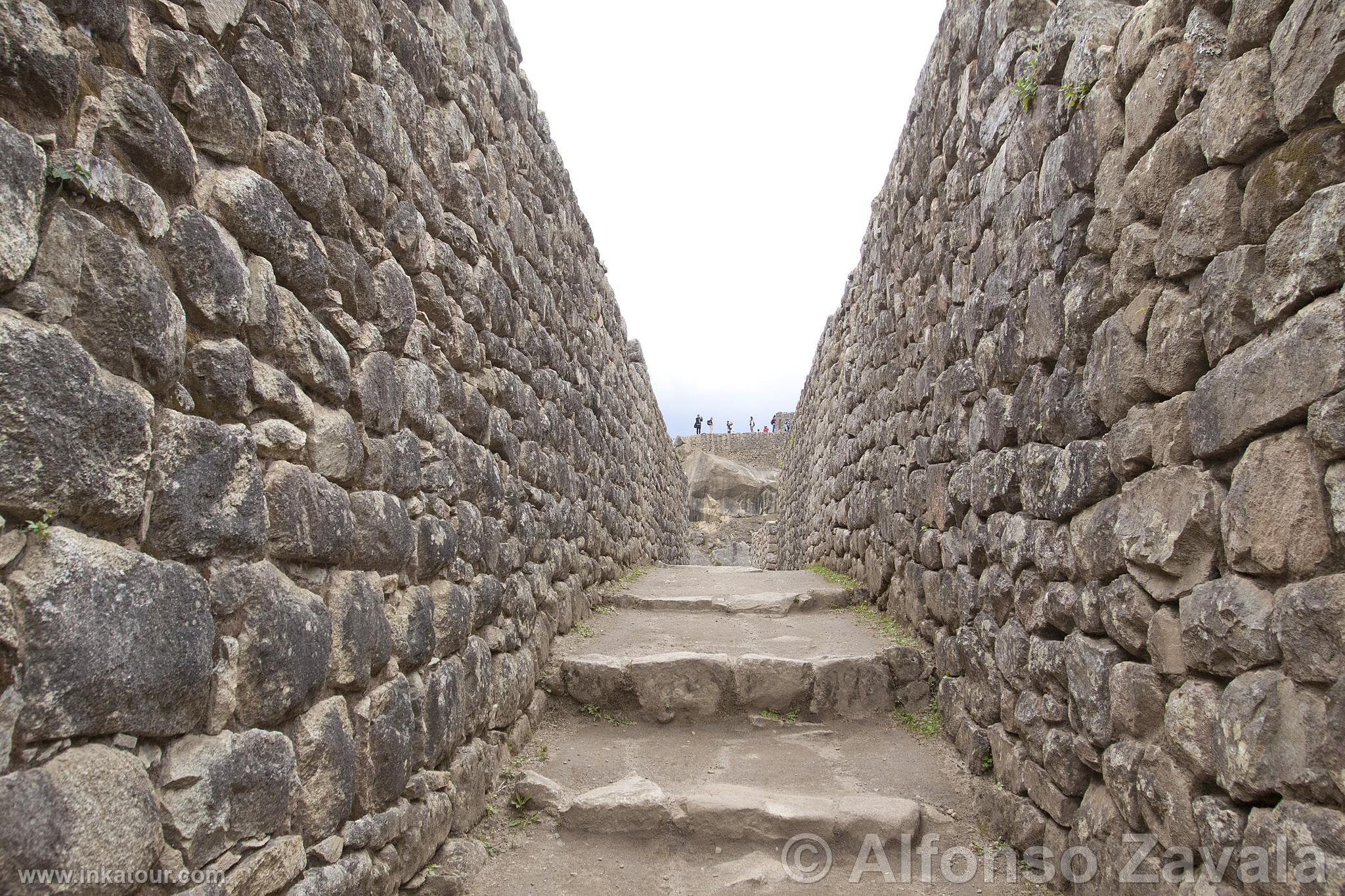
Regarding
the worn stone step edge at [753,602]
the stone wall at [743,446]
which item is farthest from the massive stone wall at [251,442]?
the stone wall at [743,446]

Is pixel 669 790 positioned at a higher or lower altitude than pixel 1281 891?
lower

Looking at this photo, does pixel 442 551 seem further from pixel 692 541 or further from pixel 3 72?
pixel 692 541

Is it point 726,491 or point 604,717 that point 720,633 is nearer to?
point 604,717

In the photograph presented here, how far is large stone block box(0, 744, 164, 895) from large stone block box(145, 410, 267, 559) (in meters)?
0.40

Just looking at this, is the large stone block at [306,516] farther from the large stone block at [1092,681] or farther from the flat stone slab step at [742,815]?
the large stone block at [1092,681]

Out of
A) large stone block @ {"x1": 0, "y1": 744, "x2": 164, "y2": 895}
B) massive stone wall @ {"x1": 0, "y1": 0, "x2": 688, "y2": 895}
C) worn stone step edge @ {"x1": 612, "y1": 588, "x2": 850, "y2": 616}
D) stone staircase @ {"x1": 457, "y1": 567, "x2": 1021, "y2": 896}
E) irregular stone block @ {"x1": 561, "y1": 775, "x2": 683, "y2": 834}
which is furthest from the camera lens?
worn stone step edge @ {"x1": 612, "y1": 588, "x2": 850, "y2": 616}

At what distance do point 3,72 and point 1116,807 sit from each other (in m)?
3.21

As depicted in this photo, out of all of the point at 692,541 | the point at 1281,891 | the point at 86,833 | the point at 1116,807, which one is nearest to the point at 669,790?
the point at 1116,807

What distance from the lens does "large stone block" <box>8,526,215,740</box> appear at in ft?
4.09

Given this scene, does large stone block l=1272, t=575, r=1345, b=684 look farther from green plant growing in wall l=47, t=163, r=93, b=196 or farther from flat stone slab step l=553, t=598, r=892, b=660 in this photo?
flat stone slab step l=553, t=598, r=892, b=660

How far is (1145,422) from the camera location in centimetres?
231

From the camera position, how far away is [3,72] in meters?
1.27
